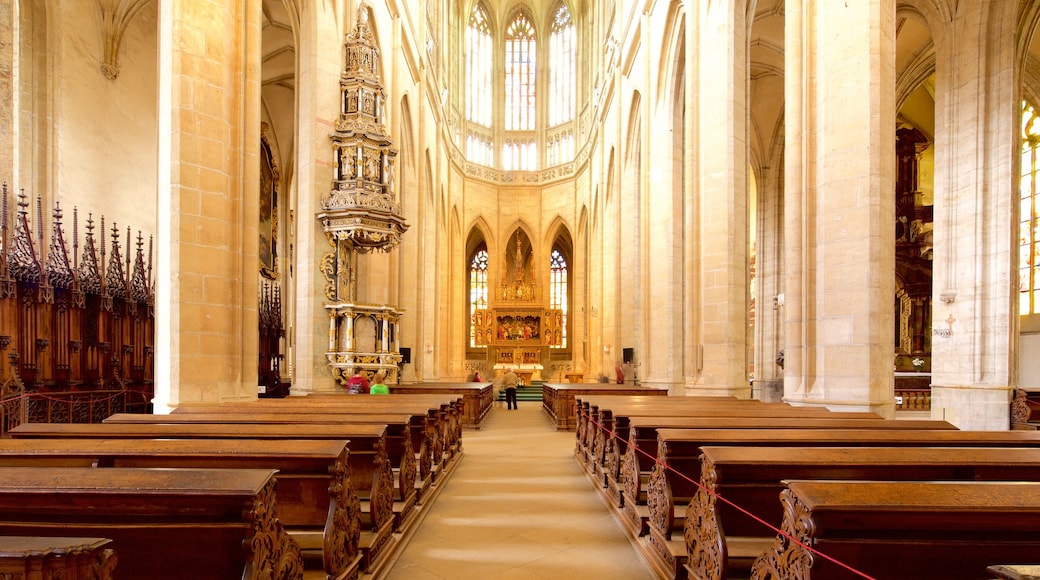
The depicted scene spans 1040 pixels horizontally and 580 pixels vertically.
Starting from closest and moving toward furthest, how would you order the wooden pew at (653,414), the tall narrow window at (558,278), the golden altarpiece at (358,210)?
the wooden pew at (653,414)
the golden altarpiece at (358,210)
the tall narrow window at (558,278)

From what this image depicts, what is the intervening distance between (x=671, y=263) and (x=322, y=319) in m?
7.56

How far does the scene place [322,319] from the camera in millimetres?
11930

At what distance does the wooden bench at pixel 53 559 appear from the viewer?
5.10 ft

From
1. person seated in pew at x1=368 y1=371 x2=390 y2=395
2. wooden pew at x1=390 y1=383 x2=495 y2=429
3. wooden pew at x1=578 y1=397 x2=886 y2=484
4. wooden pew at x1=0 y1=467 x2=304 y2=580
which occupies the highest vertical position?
wooden pew at x1=0 y1=467 x2=304 y2=580

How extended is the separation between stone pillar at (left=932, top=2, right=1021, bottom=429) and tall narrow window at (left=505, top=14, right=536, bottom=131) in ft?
78.0

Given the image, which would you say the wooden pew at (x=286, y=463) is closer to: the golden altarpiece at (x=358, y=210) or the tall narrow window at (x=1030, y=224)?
the golden altarpiece at (x=358, y=210)

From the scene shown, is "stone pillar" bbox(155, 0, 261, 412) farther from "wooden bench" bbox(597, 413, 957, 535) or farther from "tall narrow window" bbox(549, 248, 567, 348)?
"tall narrow window" bbox(549, 248, 567, 348)

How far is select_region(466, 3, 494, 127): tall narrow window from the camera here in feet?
109

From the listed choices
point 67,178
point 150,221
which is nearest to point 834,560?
point 67,178

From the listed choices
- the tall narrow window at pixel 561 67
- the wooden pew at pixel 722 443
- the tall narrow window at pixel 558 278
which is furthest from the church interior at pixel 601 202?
the tall narrow window at pixel 558 278

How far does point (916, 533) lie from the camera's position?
90.7 inches

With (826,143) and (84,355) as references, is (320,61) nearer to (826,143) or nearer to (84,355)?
(84,355)

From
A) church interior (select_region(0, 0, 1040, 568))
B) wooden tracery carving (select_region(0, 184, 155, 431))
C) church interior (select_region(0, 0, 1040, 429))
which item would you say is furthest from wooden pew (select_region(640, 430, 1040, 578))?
wooden tracery carving (select_region(0, 184, 155, 431))

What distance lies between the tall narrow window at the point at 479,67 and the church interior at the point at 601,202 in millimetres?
8638
